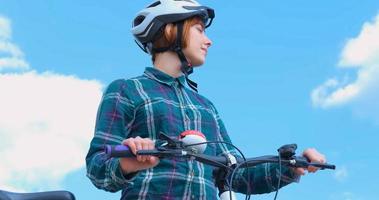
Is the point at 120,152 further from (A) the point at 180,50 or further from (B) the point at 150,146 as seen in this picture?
(A) the point at 180,50

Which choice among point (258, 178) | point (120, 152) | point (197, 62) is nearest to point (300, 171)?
point (258, 178)

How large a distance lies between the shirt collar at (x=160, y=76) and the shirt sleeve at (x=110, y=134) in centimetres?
30

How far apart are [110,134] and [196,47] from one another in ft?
3.46

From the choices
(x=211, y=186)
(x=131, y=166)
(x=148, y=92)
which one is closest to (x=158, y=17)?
(x=148, y=92)

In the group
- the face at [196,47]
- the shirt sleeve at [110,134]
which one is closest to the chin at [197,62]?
the face at [196,47]

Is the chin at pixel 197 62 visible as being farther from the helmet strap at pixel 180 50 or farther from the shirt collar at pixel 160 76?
the shirt collar at pixel 160 76

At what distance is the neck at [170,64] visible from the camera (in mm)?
5316

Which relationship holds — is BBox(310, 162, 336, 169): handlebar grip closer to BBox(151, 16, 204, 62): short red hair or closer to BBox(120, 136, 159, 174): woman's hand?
BBox(120, 136, 159, 174): woman's hand

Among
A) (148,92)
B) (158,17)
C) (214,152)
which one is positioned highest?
(158,17)

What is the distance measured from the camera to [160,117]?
4781 millimetres

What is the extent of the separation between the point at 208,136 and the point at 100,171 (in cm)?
101

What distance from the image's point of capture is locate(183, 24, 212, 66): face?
528 cm

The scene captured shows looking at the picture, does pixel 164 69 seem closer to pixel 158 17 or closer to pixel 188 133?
pixel 158 17

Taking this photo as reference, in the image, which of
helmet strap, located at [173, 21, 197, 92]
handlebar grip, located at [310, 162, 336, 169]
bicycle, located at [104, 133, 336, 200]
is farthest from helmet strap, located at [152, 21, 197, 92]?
handlebar grip, located at [310, 162, 336, 169]
